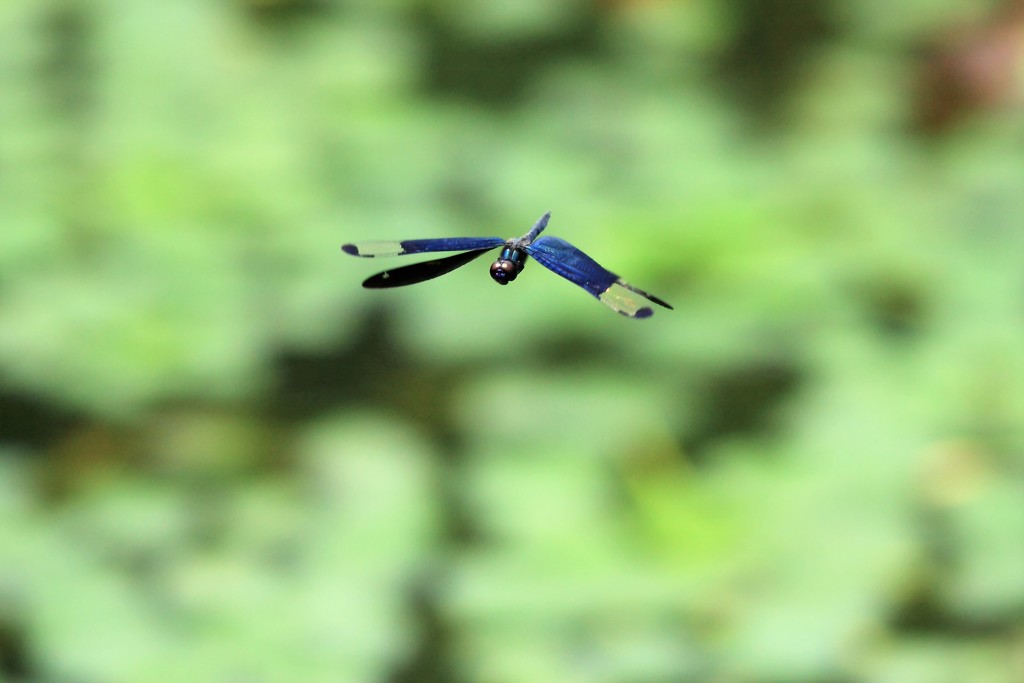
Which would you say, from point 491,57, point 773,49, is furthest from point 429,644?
point 773,49

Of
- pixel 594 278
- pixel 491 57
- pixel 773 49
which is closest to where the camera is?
pixel 594 278

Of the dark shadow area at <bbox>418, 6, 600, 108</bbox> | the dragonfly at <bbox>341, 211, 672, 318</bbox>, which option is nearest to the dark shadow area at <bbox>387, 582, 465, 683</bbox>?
the dark shadow area at <bbox>418, 6, 600, 108</bbox>

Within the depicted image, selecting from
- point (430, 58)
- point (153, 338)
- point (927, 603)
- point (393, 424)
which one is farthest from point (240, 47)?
point (927, 603)

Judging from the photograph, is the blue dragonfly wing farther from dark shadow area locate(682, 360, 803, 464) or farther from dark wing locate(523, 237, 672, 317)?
dark shadow area locate(682, 360, 803, 464)

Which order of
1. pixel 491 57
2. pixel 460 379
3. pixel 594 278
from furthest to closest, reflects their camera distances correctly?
pixel 491 57
pixel 460 379
pixel 594 278

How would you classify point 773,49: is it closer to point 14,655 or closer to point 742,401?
point 742,401

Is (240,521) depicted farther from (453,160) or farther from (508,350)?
(453,160)
